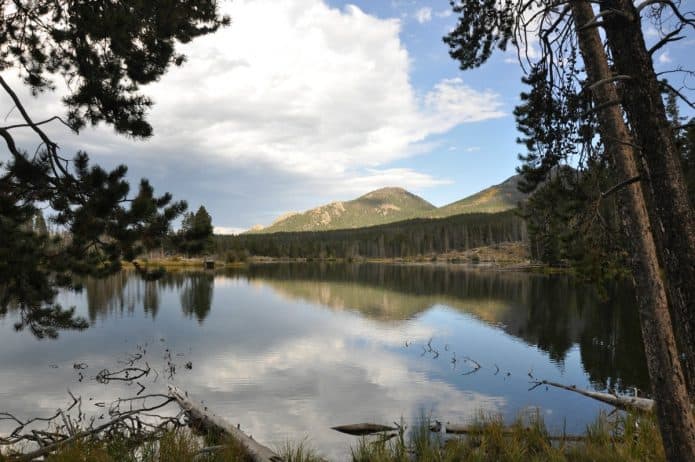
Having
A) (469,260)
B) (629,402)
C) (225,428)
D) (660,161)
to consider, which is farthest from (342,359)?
(469,260)

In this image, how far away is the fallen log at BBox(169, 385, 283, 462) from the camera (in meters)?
7.58

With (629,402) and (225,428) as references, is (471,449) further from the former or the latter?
(629,402)

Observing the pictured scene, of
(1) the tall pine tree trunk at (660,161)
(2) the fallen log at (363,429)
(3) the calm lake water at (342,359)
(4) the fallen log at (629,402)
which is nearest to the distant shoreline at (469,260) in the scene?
(3) the calm lake water at (342,359)

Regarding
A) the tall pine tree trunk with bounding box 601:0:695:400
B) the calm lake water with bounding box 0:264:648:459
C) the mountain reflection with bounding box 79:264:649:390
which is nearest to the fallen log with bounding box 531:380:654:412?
the calm lake water with bounding box 0:264:648:459

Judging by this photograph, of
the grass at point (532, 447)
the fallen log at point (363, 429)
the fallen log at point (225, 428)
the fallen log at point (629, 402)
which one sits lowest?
the fallen log at point (363, 429)

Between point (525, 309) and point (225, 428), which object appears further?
point (525, 309)

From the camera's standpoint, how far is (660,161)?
464 cm

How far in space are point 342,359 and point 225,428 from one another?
13.1 m

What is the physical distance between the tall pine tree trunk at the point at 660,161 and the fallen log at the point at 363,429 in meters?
8.59

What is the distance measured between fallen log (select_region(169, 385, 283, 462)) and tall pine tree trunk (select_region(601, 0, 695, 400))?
21.3 feet

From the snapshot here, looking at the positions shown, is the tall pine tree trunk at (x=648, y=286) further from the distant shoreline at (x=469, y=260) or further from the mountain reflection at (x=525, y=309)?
the distant shoreline at (x=469, y=260)

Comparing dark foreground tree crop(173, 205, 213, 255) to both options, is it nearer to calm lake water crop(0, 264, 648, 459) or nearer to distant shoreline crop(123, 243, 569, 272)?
calm lake water crop(0, 264, 648, 459)

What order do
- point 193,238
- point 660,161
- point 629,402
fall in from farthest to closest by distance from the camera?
point 629,402 < point 193,238 < point 660,161

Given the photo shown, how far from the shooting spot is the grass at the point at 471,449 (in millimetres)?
7242
